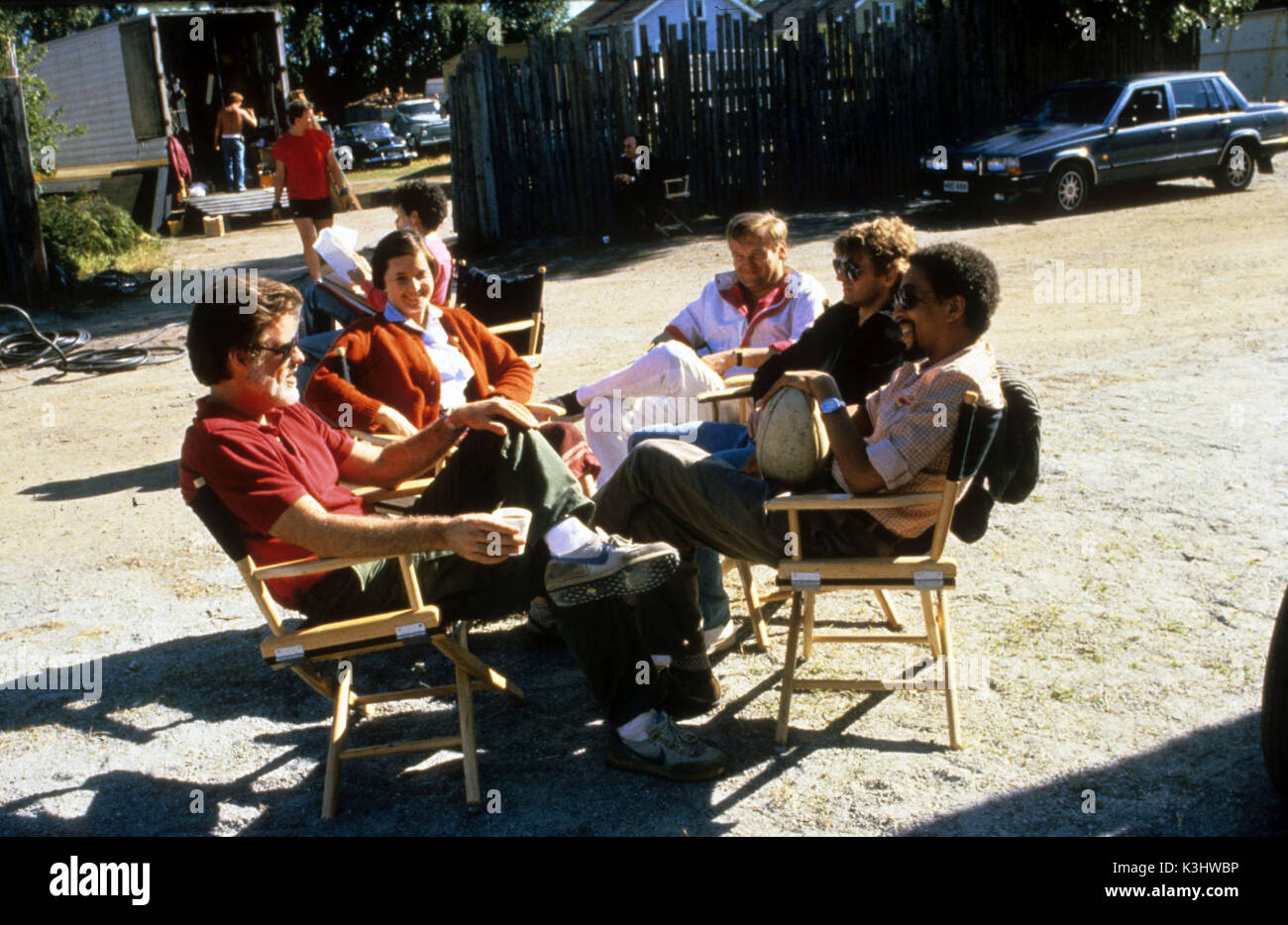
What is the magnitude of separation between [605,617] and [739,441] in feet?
3.78

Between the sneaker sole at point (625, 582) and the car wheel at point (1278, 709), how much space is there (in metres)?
1.55

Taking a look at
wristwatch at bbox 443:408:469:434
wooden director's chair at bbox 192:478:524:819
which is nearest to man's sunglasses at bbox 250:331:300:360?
wooden director's chair at bbox 192:478:524:819

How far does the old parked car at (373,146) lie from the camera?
105 ft

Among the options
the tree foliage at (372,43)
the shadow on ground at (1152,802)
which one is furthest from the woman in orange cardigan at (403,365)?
the tree foliage at (372,43)

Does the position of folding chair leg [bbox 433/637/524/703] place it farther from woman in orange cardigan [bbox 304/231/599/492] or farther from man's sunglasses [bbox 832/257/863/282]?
man's sunglasses [bbox 832/257/863/282]

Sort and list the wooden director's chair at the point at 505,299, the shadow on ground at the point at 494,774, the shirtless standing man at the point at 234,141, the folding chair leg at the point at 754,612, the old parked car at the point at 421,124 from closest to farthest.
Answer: the shadow on ground at the point at 494,774 → the folding chair leg at the point at 754,612 → the wooden director's chair at the point at 505,299 → the shirtless standing man at the point at 234,141 → the old parked car at the point at 421,124

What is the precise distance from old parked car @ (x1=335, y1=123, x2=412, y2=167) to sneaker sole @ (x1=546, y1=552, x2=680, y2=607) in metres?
30.6

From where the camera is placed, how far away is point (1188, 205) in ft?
49.2

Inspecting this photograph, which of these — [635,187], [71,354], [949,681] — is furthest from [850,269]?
[635,187]

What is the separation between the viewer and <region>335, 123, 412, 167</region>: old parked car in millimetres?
32094

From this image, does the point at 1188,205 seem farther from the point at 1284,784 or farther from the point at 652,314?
the point at 1284,784

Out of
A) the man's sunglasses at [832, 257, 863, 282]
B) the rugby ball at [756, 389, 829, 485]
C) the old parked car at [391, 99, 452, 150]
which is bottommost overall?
the rugby ball at [756, 389, 829, 485]

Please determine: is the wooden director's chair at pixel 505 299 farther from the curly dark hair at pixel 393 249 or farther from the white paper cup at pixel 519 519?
the white paper cup at pixel 519 519
